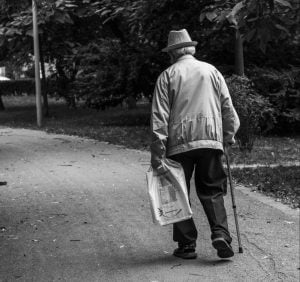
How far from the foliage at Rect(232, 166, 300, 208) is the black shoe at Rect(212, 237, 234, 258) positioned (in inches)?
108

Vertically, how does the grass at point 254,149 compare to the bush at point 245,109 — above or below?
below

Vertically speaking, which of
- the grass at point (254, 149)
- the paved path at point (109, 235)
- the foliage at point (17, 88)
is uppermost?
the paved path at point (109, 235)

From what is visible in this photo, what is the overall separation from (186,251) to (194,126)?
104cm

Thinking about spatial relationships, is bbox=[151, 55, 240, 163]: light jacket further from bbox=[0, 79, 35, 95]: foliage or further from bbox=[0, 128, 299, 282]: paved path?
bbox=[0, 79, 35, 95]: foliage

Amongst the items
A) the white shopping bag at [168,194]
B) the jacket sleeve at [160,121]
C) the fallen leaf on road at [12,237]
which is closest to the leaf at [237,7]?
the jacket sleeve at [160,121]

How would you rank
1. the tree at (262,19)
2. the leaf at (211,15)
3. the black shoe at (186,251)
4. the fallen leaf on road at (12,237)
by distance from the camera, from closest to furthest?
1. the black shoe at (186,251)
2. the fallen leaf on road at (12,237)
3. the tree at (262,19)
4. the leaf at (211,15)

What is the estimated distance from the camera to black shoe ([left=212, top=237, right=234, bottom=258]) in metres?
5.45

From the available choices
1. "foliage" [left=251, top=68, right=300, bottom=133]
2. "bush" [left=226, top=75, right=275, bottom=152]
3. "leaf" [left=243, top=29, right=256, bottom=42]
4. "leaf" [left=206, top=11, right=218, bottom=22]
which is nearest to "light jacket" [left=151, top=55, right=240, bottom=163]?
"leaf" [left=243, top=29, right=256, bottom=42]

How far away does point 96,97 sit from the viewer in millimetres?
22094

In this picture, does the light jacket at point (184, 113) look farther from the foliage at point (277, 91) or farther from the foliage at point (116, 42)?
the foliage at point (277, 91)

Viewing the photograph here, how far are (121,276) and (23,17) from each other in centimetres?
1730

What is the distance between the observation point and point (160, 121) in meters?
5.46

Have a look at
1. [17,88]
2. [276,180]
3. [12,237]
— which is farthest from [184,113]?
[17,88]

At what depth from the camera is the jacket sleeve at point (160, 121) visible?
544 centimetres
